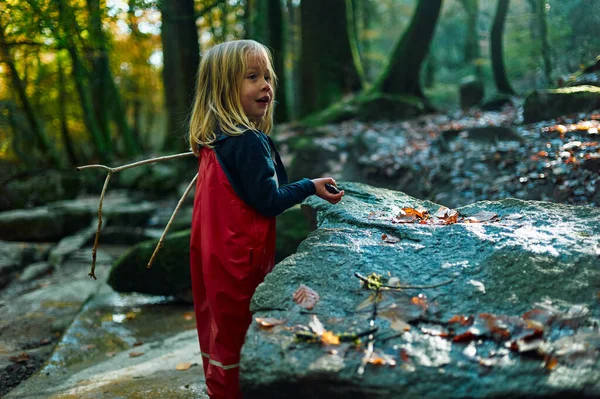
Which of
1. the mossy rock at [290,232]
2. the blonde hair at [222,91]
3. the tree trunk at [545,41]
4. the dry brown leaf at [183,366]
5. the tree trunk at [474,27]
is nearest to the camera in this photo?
the blonde hair at [222,91]

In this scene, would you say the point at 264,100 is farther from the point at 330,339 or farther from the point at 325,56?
the point at 325,56

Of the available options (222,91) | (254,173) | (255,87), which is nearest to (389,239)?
(254,173)

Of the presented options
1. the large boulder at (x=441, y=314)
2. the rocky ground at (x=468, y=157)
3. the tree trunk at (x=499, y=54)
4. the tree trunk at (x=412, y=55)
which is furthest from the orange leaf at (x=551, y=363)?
the tree trunk at (x=499, y=54)

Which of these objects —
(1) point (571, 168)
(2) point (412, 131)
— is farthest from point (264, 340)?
(2) point (412, 131)

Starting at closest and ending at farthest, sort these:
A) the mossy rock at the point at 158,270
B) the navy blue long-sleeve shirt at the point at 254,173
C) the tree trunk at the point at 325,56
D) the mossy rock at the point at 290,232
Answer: the navy blue long-sleeve shirt at the point at 254,173 → the mossy rock at the point at 290,232 → the mossy rock at the point at 158,270 → the tree trunk at the point at 325,56

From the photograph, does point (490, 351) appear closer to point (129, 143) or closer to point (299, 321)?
point (299, 321)

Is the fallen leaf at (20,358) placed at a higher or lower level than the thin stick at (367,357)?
lower

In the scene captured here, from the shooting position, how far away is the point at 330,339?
186 centimetres

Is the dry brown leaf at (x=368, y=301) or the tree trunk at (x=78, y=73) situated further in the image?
the tree trunk at (x=78, y=73)

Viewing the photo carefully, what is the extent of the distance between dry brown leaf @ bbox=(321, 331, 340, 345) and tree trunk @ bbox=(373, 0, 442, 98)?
31.9 ft

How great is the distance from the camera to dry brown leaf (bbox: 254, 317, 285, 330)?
6.55 feet

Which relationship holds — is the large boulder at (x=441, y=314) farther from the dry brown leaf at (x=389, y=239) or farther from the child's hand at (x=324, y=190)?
the child's hand at (x=324, y=190)

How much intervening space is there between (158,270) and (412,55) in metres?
7.70

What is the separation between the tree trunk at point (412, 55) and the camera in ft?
33.9
